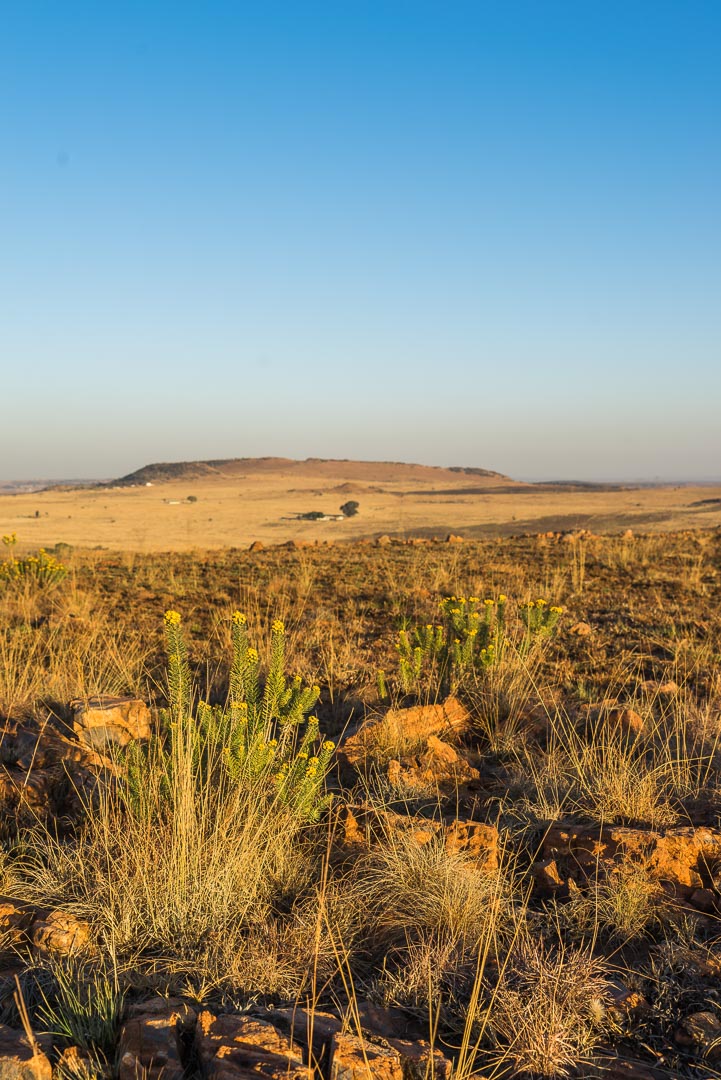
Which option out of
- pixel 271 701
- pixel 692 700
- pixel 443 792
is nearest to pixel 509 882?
pixel 443 792

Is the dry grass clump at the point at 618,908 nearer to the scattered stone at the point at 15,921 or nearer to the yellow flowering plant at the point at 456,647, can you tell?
the scattered stone at the point at 15,921

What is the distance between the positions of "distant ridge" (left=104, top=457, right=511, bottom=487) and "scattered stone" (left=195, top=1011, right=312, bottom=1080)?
263ft

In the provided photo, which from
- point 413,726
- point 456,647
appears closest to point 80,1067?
point 413,726

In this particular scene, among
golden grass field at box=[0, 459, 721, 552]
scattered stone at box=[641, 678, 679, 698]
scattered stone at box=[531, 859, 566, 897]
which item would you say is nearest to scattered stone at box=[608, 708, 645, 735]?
scattered stone at box=[641, 678, 679, 698]

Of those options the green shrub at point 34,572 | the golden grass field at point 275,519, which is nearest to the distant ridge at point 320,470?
the golden grass field at point 275,519

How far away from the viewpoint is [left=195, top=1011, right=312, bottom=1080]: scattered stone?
1.88m

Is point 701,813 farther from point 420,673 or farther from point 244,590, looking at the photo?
point 244,590

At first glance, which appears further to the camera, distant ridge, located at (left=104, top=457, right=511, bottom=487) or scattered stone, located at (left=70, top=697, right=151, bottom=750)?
distant ridge, located at (left=104, top=457, right=511, bottom=487)

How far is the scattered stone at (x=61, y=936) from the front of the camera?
2.45 m

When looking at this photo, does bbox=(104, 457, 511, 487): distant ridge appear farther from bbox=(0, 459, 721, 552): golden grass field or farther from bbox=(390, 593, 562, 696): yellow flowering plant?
bbox=(390, 593, 562, 696): yellow flowering plant

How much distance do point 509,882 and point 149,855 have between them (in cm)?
137

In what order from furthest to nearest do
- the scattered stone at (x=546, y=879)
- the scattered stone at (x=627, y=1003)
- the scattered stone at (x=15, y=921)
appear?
the scattered stone at (x=546, y=879) → the scattered stone at (x=15, y=921) → the scattered stone at (x=627, y=1003)

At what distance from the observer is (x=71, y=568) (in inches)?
424

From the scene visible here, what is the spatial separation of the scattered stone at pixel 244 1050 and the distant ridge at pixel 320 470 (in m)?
80.0
